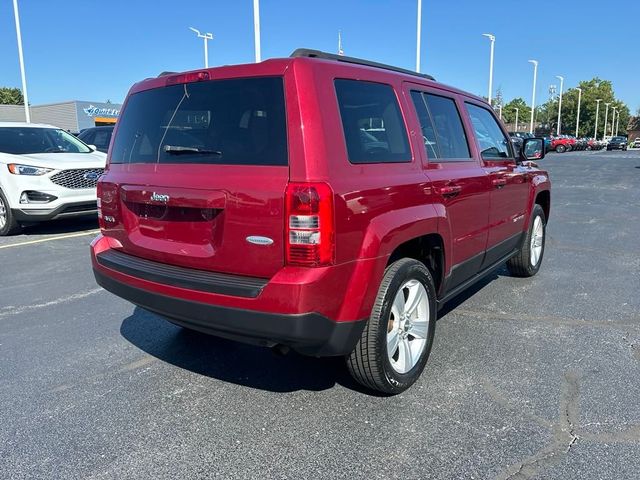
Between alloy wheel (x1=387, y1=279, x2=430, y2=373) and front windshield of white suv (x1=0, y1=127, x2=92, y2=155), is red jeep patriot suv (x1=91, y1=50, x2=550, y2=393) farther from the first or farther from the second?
front windshield of white suv (x1=0, y1=127, x2=92, y2=155)

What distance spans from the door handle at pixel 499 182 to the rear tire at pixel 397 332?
1.39m

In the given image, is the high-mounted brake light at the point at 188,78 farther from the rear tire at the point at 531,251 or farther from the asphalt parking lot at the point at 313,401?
the rear tire at the point at 531,251

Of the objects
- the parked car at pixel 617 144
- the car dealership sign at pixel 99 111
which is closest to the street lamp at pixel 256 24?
the car dealership sign at pixel 99 111

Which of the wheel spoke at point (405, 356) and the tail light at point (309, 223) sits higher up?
the tail light at point (309, 223)

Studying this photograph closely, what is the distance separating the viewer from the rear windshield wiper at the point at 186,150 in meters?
2.86

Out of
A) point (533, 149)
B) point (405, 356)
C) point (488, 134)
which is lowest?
point (405, 356)

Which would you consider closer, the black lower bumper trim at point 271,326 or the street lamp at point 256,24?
the black lower bumper trim at point 271,326

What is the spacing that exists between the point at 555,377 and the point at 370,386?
4.14 ft

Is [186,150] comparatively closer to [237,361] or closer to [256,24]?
[237,361]

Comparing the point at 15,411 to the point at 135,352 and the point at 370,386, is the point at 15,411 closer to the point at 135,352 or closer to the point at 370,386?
the point at 135,352

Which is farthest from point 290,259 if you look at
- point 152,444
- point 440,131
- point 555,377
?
point 555,377

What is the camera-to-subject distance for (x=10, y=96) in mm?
82500

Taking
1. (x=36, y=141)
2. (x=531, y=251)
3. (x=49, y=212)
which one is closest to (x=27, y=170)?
(x=49, y=212)

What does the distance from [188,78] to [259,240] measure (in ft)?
3.82
